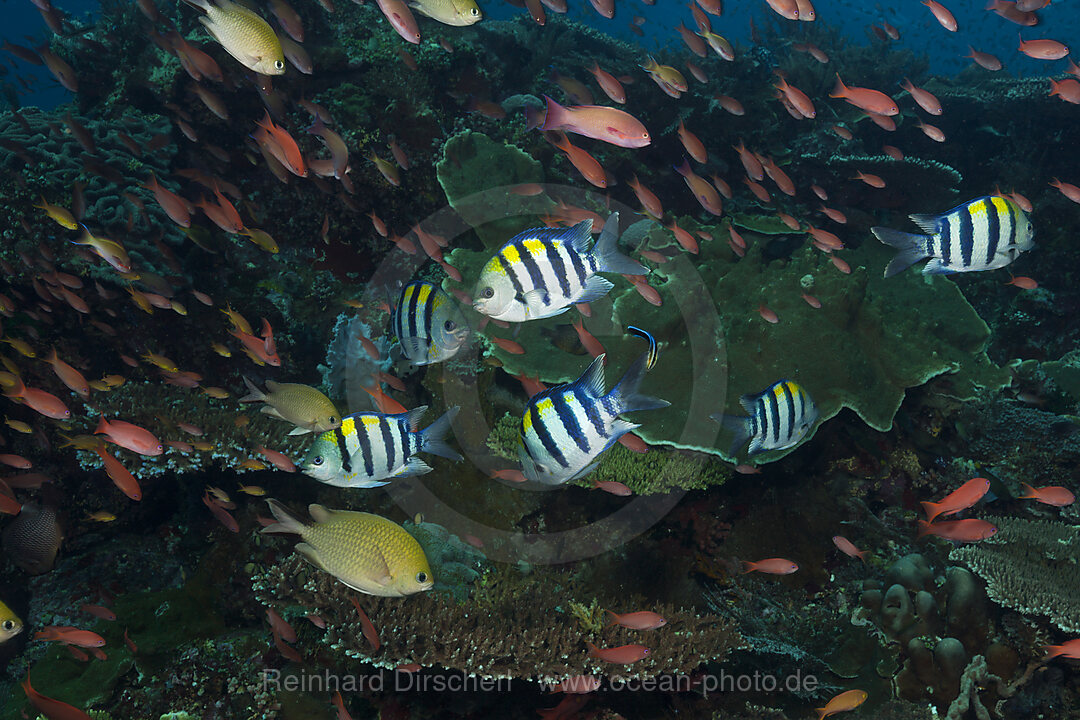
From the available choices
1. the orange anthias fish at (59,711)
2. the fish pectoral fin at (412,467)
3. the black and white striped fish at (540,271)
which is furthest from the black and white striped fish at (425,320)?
the orange anthias fish at (59,711)

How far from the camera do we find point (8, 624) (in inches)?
97.3

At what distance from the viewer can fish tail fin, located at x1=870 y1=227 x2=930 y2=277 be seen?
3297mm

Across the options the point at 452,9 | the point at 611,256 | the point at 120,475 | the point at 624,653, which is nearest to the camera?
the point at 611,256

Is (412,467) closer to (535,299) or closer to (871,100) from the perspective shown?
(535,299)

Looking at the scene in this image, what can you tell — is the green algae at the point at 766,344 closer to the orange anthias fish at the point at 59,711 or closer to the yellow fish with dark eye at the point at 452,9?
the yellow fish with dark eye at the point at 452,9

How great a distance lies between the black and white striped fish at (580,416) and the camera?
228 cm

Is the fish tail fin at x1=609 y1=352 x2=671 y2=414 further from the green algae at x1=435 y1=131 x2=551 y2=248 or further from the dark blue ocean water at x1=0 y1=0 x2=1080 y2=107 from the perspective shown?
the dark blue ocean water at x1=0 y1=0 x2=1080 y2=107

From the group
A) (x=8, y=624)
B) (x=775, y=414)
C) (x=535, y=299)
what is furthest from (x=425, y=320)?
(x=8, y=624)

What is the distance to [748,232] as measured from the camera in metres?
6.93

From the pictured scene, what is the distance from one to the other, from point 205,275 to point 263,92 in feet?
7.61

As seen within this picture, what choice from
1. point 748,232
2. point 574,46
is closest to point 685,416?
point 748,232

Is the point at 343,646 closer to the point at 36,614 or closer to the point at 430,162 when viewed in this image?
the point at 36,614

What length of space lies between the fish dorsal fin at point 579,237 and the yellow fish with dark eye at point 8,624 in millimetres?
3119

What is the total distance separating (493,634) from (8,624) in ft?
7.83
